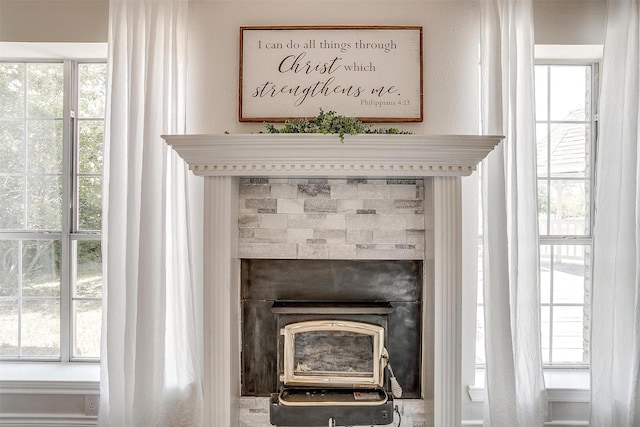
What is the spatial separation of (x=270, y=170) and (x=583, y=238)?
1988 millimetres

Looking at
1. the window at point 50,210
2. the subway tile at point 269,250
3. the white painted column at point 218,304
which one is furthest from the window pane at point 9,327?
the subway tile at point 269,250

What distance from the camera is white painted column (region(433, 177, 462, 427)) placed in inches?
79.4

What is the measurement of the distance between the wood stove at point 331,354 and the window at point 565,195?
122cm

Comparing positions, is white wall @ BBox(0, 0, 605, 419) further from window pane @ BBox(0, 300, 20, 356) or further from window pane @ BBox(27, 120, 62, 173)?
window pane @ BBox(27, 120, 62, 173)

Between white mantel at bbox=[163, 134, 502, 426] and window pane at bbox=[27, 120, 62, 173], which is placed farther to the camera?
window pane at bbox=[27, 120, 62, 173]

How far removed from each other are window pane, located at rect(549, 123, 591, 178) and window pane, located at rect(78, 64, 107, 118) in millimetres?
2864

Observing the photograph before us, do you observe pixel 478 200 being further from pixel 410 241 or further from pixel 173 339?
pixel 173 339

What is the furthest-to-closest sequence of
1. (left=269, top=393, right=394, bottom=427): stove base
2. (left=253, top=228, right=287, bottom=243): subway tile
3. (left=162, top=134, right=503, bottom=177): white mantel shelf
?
(left=253, top=228, right=287, bottom=243): subway tile
(left=269, top=393, right=394, bottom=427): stove base
(left=162, top=134, right=503, bottom=177): white mantel shelf

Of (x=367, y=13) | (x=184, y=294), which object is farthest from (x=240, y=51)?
(x=184, y=294)

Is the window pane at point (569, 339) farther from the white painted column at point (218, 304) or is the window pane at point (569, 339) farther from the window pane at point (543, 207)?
the white painted column at point (218, 304)

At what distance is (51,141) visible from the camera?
265cm

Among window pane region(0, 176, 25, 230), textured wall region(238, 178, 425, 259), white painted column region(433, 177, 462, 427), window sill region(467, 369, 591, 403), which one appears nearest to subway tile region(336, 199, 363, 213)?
textured wall region(238, 178, 425, 259)

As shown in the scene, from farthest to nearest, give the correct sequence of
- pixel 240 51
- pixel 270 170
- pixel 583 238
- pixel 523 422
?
pixel 583 238
pixel 240 51
pixel 523 422
pixel 270 170

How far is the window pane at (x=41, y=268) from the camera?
2.64 m
